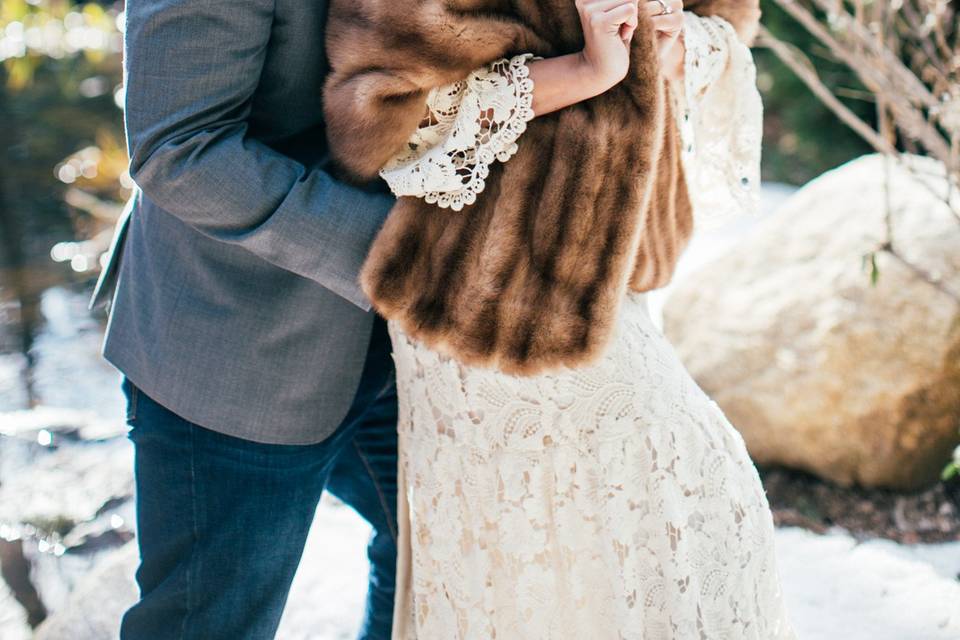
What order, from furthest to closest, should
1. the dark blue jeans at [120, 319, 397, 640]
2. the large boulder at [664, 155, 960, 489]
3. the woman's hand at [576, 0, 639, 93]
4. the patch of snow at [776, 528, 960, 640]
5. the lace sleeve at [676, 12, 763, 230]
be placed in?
1. the large boulder at [664, 155, 960, 489]
2. the patch of snow at [776, 528, 960, 640]
3. the lace sleeve at [676, 12, 763, 230]
4. the dark blue jeans at [120, 319, 397, 640]
5. the woman's hand at [576, 0, 639, 93]

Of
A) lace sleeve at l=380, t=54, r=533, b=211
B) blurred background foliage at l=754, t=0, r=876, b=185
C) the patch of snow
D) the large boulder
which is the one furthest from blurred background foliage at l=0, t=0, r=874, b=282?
lace sleeve at l=380, t=54, r=533, b=211

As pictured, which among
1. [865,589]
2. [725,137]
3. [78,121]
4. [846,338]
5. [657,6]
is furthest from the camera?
[78,121]

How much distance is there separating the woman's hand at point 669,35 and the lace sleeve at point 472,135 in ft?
0.72

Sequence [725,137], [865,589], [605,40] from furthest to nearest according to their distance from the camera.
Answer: [865,589] < [725,137] < [605,40]

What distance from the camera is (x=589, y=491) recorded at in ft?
4.99

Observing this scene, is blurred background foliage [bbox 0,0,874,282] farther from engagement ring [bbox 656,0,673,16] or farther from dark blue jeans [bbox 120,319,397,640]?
dark blue jeans [bbox 120,319,397,640]

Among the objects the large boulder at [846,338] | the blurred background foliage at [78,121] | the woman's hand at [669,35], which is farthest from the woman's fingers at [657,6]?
the blurred background foliage at [78,121]

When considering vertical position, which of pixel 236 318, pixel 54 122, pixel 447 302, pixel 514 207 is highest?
pixel 514 207

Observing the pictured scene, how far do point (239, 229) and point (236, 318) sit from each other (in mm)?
189

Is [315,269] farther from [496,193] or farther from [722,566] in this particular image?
[722,566]

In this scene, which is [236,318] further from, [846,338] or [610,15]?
[846,338]

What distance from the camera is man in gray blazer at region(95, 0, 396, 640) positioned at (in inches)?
53.9

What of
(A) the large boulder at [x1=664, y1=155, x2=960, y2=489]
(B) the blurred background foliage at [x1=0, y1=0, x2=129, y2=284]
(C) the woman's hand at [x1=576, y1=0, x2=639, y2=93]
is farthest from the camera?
(B) the blurred background foliage at [x1=0, y1=0, x2=129, y2=284]

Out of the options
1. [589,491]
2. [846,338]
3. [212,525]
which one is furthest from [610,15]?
[846,338]
